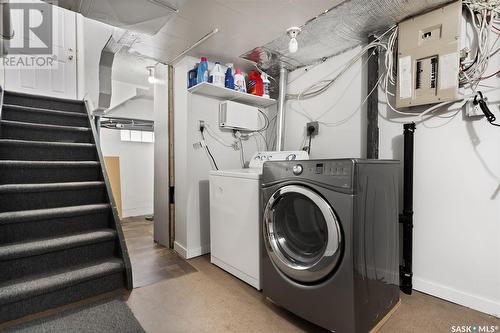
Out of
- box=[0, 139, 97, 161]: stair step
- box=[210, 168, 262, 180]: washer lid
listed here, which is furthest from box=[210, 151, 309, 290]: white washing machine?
box=[0, 139, 97, 161]: stair step

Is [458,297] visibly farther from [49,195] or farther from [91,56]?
[91,56]

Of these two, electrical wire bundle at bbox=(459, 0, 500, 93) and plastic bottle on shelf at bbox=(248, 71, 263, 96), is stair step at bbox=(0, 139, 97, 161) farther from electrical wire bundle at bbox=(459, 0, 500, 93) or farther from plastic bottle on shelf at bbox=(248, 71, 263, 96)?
electrical wire bundle at bbox=(459, 0, 500, 93)

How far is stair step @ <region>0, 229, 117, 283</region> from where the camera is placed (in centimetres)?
149

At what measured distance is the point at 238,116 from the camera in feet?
8.38

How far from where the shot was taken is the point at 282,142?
266 cm

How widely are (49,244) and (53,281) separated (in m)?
0.26

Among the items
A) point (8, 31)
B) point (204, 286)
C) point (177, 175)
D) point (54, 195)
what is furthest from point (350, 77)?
point (8, 31)

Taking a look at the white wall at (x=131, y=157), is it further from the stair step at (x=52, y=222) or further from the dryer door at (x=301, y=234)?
the dryer door at (x=301, y=234)

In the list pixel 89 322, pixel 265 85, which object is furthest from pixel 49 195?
pixel 265 85

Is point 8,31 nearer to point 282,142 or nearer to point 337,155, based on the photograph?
point 282,142

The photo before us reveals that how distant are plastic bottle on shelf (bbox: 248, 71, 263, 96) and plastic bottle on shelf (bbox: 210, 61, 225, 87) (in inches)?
15.8

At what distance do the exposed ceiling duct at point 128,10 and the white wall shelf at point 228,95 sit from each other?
0.66 metres

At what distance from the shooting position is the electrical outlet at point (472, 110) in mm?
1496

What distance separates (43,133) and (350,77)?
2989 millimetres
